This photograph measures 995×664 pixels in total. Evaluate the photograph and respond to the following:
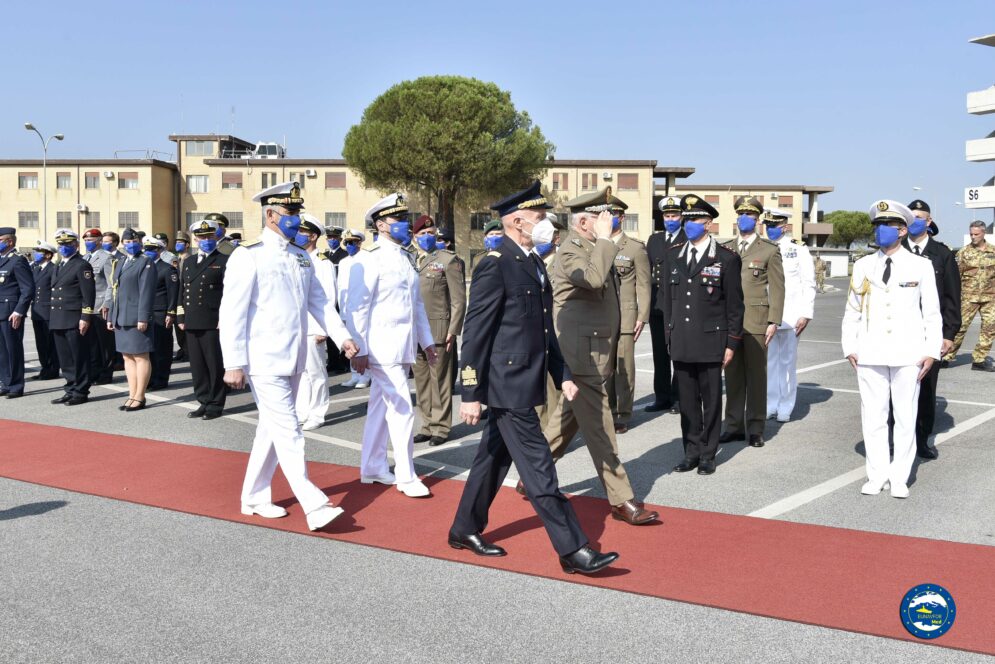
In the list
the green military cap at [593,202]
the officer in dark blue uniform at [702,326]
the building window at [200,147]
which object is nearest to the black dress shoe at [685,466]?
the officer in dark blue uniform at [702,326]

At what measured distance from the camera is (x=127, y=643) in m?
3.92

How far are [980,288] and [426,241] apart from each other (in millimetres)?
9018

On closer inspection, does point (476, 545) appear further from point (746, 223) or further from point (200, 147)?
point (200, 147)

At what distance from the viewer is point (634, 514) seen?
5.68 metres

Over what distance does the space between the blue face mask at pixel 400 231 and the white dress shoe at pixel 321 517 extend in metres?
2.32

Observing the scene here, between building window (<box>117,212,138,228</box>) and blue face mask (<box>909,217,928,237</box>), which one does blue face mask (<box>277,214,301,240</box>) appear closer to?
blue face mask (<box>909,217,928,237</box>)

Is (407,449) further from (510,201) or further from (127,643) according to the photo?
(127,643)

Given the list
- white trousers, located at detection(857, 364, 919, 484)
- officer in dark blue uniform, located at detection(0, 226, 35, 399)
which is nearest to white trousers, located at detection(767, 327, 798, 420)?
white trousers, located at detection(857, 364, 919, 484)

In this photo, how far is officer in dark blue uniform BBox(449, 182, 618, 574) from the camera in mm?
4816

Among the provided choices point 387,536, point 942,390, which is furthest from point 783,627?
point 942,390

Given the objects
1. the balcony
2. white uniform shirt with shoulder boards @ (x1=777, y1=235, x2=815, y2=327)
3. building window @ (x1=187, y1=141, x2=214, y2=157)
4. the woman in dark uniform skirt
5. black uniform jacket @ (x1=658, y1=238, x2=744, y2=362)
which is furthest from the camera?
the balcony

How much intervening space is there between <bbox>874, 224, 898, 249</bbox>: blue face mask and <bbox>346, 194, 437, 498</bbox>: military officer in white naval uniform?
11.1 feet

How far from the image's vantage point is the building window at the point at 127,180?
67375mm

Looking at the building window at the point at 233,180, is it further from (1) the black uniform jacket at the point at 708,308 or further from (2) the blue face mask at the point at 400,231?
(1) the black uniform jacket at the point at 708,308
